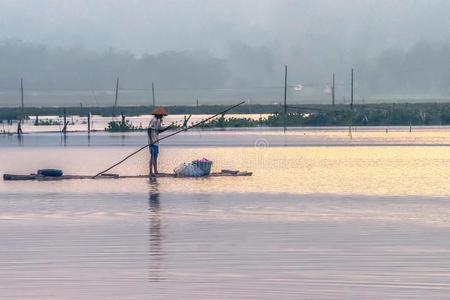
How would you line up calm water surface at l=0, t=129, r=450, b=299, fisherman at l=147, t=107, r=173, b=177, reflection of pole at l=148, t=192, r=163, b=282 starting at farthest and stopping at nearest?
fisherman at l=147, t=107, r=173, b=177
reflection of pole at l=148, t=192, r=163, b=282
calm water surface at l=0, t=129, r=450, b=299

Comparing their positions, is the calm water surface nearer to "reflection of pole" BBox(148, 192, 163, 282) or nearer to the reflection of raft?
"reflection of pole" BBox(148, 192, 163, 282)

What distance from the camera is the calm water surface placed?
404 inches

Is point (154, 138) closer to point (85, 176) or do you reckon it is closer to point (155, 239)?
point (85, 176)

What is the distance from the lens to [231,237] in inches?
541

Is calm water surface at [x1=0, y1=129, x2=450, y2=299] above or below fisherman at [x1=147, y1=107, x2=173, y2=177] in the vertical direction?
below

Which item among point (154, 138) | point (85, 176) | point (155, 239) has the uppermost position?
point (154, 138)

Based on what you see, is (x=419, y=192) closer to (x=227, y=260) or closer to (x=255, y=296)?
(x=227, y=260)

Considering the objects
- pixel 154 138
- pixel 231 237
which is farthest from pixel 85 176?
pixel 231 237

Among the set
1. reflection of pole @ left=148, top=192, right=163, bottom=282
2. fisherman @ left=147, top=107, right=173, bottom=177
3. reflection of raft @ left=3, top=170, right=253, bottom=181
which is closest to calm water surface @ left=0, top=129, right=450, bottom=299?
reflection of pole @ left=148, top=192, right=163, bottom=282

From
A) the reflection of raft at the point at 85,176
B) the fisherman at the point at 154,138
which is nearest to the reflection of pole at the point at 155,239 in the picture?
the reflection of raft at the point at 85,176

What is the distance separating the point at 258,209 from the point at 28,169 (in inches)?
542

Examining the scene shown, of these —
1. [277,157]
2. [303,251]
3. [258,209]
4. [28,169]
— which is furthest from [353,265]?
[277,157]

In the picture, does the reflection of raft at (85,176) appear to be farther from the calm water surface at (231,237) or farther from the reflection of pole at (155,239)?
the reflection of pole at (155,239)

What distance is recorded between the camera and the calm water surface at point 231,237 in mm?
10250
